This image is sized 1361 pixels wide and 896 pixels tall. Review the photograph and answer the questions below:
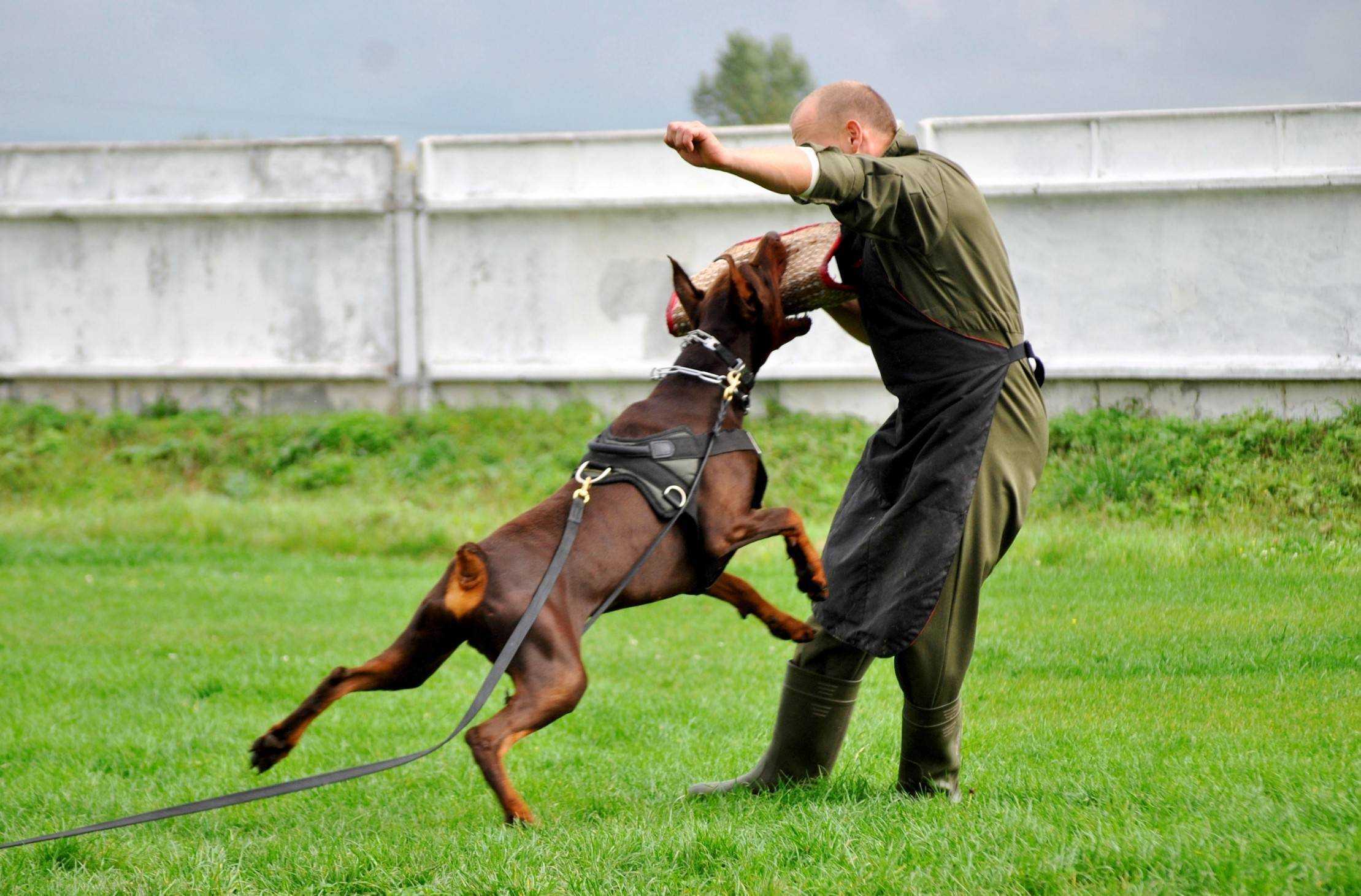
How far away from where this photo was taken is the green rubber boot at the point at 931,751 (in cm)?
354

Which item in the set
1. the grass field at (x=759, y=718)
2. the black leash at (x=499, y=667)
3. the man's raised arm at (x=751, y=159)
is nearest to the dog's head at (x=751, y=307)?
the black leash at (x=499, y=667)

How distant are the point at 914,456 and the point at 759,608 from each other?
0.72 meters

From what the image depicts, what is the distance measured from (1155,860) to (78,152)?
1384 centimetres

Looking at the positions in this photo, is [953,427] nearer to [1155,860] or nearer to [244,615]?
[1155,860]

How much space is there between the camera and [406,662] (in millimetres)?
3414

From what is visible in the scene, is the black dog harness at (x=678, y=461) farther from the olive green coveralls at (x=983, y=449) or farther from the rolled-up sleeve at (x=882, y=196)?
the rolled-up sleeve at (x=882, y=196)

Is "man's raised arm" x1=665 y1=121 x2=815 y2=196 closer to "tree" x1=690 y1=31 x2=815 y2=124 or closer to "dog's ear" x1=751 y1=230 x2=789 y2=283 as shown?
"dog's ear" x1=751 y1=230 x2=789 y2=283

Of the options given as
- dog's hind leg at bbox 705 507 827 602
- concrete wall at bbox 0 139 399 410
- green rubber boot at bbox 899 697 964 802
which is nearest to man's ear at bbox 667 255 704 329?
dog's hind leg at bbox 705 507 827 602

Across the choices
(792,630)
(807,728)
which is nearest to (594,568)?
(792,630)

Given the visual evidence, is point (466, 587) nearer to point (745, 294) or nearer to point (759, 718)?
point (745, 294)

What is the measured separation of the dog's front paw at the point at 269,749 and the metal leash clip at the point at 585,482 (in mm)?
1114

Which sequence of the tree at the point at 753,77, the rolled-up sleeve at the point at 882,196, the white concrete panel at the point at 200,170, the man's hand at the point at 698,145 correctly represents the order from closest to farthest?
the man's hand at the point at 698,145 < the rolled-up sleeve at the point at 882,196 < the white concrete panel at the point at 200,170 < the tree at the point at 753,77

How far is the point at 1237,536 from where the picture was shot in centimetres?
521

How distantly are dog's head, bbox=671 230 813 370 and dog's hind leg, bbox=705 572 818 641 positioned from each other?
691 mm
